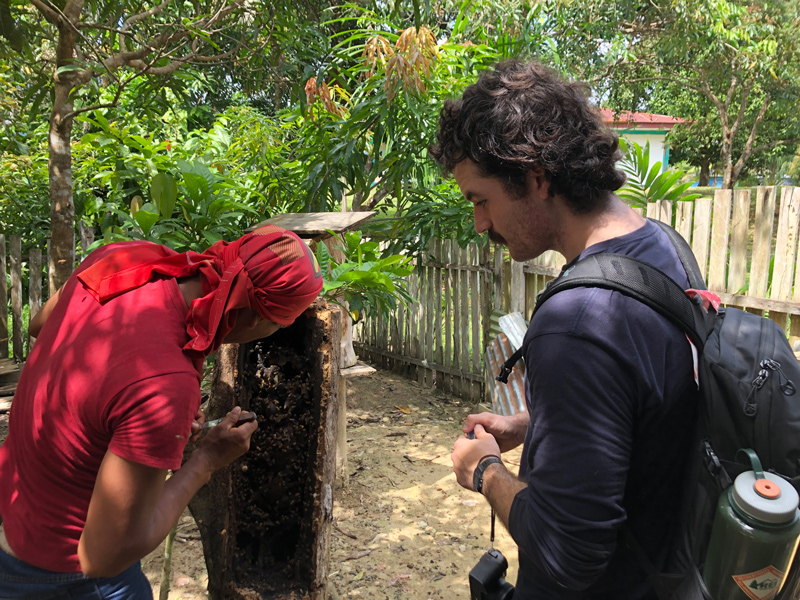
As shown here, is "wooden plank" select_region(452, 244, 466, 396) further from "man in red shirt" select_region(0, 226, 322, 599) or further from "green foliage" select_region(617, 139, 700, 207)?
"man in red shirt" select_region(0, 226, 322, 599)

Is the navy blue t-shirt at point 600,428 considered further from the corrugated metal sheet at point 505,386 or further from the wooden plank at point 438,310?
the wooden plank at point 438,310

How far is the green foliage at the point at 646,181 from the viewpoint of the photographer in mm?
4609

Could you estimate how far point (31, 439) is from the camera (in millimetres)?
1364

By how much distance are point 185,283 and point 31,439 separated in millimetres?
500

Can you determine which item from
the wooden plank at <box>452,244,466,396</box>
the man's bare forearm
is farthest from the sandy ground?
the man's bare forearm

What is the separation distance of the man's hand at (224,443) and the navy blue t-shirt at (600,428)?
958 mm

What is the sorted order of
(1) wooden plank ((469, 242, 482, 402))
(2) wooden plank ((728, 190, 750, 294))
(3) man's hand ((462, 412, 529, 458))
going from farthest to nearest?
1. (1) wooden plank ((469, 242, 482, 402))
2. (2) wooden plank ((728, 190, 750, 294))
3. (3) man's hand ((462, 412, 529, 458))

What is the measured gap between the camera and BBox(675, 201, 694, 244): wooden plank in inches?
167

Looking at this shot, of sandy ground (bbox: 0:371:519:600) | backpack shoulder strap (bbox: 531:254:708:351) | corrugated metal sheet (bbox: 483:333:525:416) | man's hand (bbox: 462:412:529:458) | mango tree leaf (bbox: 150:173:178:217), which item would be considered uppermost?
mango tree leaf (bbox: 150:173:178:217)

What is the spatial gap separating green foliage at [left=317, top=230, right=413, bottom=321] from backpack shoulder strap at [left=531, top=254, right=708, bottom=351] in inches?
86.4

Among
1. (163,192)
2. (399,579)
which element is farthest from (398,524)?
(163,192)

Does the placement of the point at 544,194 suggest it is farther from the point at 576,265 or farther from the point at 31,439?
the point at 31,439

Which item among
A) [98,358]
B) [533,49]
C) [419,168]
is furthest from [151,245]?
[533,49]

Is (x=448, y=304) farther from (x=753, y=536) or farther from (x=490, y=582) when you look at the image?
(x=753, y=536)
